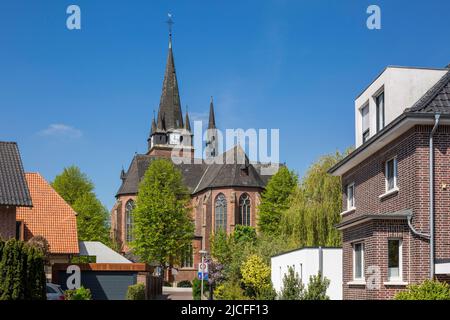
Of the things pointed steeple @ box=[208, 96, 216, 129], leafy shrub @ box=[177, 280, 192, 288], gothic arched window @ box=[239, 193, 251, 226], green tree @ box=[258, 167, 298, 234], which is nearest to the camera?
green tree @ box=[258, 167, 298, 234]

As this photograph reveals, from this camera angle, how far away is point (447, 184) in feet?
64.0

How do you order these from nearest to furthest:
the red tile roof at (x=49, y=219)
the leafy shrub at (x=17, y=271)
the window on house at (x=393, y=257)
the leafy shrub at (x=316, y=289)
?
the leafy shrub at (x=17, y=271) < the window on house at (x=393, y=257) < the leafy shrub at (x=316, y=289) < the red tile roof at (x=49, y=219)

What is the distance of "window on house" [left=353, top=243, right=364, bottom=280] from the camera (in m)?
22.4

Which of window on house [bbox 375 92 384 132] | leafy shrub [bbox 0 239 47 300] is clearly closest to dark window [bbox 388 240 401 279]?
window on house [bbox 375 92 384 132]

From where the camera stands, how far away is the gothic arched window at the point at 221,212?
85.8 meters

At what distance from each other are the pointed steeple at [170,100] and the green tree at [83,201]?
38.3 meters

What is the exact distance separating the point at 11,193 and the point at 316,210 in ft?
57.1

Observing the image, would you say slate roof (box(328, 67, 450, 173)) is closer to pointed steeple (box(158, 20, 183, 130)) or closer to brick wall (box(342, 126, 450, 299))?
brick wall (box(342, 126, 450, 299))

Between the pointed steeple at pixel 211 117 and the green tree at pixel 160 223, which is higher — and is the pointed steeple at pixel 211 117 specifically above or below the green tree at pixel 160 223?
above

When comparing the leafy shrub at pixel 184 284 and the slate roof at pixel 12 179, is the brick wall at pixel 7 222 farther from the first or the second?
the leafy shrub at pixel 184 284

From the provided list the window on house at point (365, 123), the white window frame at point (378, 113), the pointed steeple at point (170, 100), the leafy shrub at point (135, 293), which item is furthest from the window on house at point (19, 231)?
the pointed steeple at point (170, 100)

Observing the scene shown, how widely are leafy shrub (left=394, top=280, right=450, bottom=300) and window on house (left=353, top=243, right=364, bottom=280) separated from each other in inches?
183
